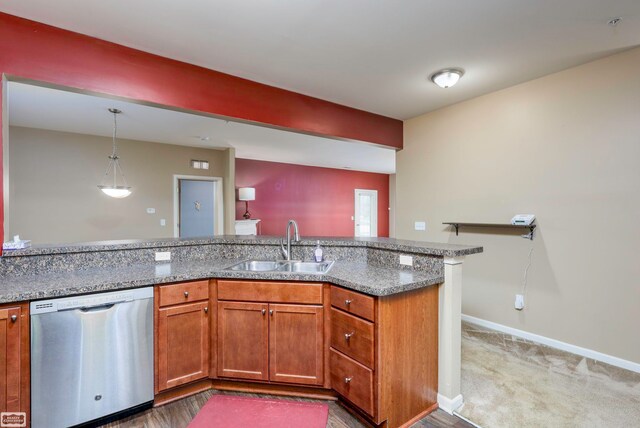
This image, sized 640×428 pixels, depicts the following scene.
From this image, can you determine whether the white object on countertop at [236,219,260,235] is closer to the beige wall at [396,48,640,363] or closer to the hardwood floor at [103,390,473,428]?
the beige wall at [396,48,640,363]

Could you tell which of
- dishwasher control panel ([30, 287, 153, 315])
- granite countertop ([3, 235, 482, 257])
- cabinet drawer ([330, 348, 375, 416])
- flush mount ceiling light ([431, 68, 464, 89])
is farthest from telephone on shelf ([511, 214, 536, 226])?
dishwasher control panel ([30, 287, 153, 315])

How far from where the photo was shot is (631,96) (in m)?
2.40

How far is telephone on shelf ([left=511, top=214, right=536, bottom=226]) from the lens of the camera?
287 centimetres

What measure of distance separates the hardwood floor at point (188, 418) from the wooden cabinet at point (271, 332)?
0.72 feet

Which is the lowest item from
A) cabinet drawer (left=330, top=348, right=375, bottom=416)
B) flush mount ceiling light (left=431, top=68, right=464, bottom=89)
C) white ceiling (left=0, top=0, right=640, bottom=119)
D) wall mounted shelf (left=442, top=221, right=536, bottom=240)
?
cabinet drawer (left=330, top=348, right=375, bottom=416)

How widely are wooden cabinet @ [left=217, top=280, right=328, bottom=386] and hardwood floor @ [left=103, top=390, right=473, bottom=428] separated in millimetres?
218

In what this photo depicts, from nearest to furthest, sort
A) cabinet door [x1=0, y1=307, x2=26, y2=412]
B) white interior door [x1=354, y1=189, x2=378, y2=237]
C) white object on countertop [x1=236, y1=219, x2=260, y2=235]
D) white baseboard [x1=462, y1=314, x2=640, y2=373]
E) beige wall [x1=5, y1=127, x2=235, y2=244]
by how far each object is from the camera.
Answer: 1. cabinet door [x1=0, y1=307, x2=26, y2=412]
2. white baseboard [x1=462, y1=314, x2=640, y2=373]
3. beige wall [x1=5, y1=127, x2=235, y2=244]
4. white object on countertop [x1=236, y1=219, x2=260, y2=235]
5. white interior door [x1=354, y1=189, x2=378, y2=237]

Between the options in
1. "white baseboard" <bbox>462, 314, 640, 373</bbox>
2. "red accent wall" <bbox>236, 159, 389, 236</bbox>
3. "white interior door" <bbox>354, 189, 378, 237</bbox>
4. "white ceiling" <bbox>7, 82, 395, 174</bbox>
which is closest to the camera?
"white baseboard" <bbox>462, 314, 640, 373</bbox>

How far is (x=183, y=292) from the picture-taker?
1.99 metres

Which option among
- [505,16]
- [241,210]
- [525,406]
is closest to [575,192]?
Answer: [505,16]

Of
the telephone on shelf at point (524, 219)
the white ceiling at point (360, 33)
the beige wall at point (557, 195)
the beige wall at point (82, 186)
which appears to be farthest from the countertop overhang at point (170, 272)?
the beige wall at point (82, 186)

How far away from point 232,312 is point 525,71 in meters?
3.27

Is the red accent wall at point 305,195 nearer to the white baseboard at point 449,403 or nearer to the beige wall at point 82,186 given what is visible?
the beige wall at point 82,186

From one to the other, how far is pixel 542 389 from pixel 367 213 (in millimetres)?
7179
